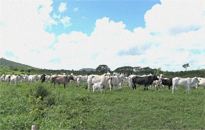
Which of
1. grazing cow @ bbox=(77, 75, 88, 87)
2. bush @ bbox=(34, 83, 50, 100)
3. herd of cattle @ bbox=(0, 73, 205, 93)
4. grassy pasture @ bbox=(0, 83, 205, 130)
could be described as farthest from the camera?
grazing cow @ bbox=(77, 75, 88, 87)

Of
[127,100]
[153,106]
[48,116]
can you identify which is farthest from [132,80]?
[48,116]

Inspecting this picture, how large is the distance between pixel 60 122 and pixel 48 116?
4.93 ft

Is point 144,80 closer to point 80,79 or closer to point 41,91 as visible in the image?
point 80,79

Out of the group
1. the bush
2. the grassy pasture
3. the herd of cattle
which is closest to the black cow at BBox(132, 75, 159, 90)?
the herd of cattle

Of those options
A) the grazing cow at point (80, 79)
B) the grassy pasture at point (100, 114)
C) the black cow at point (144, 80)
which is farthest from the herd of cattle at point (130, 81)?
the grassy pasture at point (100, 114)

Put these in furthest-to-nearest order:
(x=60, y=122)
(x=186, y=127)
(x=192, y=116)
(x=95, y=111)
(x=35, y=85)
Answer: (x=35, y=85)
(x=95, y=111)
(x=192, y=116)
(x=60, y=122)
(x=186, y=127)

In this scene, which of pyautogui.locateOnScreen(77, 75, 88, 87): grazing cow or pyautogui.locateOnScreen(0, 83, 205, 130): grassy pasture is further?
pyautogui.locateOnScreen(77, 75, 88, 87): grazing cow

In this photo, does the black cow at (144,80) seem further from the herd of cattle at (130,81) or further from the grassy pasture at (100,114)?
the grassy pasture at (100,114)

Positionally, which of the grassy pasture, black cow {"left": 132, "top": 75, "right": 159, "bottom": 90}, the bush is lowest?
the grassy pasture

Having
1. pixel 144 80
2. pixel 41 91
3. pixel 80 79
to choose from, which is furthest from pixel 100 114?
pixel 80 79

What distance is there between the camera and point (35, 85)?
1435 cm

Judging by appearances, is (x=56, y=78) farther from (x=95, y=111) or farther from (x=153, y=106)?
(x=153, y=106)

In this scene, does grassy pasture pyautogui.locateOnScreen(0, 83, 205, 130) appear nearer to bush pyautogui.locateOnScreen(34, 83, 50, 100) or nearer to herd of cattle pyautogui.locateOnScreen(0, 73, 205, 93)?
bush pyautogui.locateOnScreen(34, 83, 50, 100)

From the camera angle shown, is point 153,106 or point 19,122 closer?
point 19,122
